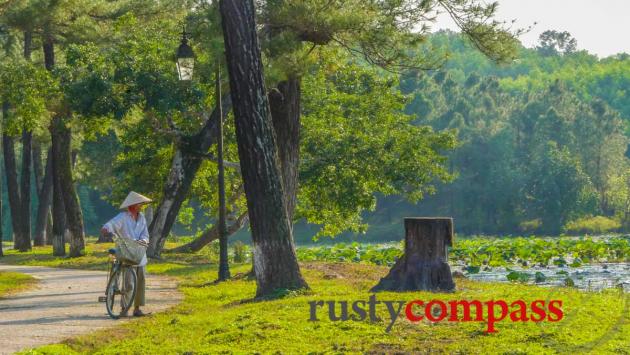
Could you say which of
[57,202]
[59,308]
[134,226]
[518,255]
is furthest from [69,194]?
[134,226]

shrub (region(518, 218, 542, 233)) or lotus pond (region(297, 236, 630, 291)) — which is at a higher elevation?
lotus pond (region(297, 236, 630, 291))

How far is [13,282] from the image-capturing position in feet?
70.1

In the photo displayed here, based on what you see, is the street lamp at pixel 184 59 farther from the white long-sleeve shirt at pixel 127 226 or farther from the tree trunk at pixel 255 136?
the white long-sleeve shirt at pixel 127 226

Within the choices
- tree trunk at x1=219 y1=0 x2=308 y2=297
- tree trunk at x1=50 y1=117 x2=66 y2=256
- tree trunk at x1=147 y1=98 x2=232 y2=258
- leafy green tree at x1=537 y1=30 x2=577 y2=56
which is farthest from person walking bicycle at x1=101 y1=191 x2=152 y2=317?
leafy green tree at x1=537 y1=30 x2=577 y2=56

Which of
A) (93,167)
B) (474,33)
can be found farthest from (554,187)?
(474,33)

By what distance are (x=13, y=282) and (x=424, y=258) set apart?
1004 centimetres

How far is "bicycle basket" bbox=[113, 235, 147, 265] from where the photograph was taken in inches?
550

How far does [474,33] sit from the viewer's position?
19188 millimetres

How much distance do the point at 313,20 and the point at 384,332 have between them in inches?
328

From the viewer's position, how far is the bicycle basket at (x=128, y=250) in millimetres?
13977

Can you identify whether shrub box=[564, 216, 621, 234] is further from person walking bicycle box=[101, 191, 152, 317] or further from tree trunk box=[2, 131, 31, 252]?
person walking bicycle box=[101, 191, 152, 317]

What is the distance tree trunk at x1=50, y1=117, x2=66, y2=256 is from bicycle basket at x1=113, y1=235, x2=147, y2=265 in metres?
18.2

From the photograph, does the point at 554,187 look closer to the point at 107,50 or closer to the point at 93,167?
the point at 93,167

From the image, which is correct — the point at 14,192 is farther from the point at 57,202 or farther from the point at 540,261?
the point at 540,261
